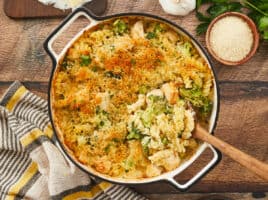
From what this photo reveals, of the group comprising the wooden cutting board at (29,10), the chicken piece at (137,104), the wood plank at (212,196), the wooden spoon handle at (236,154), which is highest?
the wooden cutting board at (29,10)

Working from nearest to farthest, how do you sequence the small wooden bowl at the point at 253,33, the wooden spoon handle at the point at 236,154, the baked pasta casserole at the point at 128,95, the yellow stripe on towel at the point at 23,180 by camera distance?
the wooden spoon handle at the point at 236,154 < the baked pasta casserole at the point at 128,95 < the small wooden bowl at the point at 253,33 < the yellow stripe on towel at the point at 23,180

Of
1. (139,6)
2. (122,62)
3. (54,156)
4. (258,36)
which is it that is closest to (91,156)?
(54,156)

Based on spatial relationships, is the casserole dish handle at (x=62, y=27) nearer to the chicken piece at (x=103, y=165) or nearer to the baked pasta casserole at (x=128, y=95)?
the baked pasta casserole at (x=128, y=95)

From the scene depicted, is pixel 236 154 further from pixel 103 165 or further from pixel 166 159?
pixel 103 165

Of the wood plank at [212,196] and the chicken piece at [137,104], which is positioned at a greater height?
the chicken piece at [137,104]

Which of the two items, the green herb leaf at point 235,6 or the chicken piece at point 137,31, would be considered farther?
the green herb leaf at point 235,6

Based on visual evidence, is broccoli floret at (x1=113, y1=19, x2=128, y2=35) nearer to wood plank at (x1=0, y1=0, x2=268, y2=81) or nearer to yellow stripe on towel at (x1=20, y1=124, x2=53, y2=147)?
wood plank at (x1=0, y1=0, x2=268, y2=81)

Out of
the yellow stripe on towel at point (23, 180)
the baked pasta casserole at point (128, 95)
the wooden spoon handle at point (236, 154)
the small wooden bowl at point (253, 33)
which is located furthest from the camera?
the yellow stripe on towel at point (23, 180)

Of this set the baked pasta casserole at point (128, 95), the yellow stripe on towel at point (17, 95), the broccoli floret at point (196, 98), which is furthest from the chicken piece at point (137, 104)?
the yellow stripe on towel at point (17, 95)
